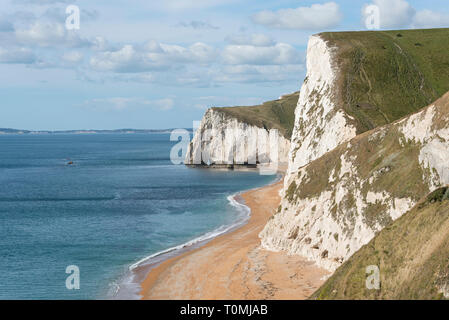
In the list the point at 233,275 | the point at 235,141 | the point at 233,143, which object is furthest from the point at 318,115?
the point at 235,141

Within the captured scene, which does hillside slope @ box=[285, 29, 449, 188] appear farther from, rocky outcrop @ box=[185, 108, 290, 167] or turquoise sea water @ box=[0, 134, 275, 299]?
rocky outcrop @ box=[185, 108, 290, 167]

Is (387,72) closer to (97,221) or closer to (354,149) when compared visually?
(354,149)

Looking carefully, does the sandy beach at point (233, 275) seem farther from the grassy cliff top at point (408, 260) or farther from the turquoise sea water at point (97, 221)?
the grassy cliff top at point (408, 260)

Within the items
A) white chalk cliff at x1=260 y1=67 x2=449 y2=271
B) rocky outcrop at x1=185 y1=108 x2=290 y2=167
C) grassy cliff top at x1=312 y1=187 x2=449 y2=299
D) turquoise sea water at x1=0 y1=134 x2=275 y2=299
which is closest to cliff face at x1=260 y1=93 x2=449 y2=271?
white chalk cliff at x1=260 y1=67 x2=449 y2=271

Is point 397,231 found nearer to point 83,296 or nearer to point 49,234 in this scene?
point 83,296
